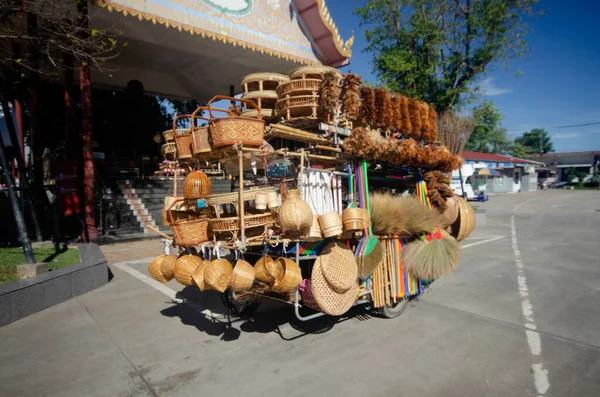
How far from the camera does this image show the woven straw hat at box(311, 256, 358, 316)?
129 inches

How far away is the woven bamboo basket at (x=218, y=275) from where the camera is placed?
3145mm

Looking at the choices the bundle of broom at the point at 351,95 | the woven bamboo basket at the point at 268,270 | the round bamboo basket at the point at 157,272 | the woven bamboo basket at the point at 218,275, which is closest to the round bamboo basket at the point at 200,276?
the woven bamboo basket at the point at 218,275

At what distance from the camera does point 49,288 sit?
508 centimetres

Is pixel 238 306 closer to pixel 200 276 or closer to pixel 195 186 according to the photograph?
pixel 200 276

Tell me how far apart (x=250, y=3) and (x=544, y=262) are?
11640mm

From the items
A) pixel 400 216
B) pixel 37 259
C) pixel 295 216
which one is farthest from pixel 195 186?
pixel 37 259

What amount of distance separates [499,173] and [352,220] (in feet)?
133

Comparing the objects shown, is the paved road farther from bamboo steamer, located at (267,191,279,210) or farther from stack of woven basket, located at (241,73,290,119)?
stack of woven basket, located at (241,73,290,119)

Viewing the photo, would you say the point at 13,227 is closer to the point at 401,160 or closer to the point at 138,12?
the point at 138,12

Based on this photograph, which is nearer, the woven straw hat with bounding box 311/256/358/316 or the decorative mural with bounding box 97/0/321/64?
the woven straw hat with bounding box 311/256/358/316

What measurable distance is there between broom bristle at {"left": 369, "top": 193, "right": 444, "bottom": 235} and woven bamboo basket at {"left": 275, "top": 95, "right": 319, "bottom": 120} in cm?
131

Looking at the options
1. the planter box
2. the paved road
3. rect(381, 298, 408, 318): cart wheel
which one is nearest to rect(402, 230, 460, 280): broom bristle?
rect(381, 298, 408, 318): cart wheel

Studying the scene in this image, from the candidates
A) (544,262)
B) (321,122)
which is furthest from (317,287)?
(544,262)

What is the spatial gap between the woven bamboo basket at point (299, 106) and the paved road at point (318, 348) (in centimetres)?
260
